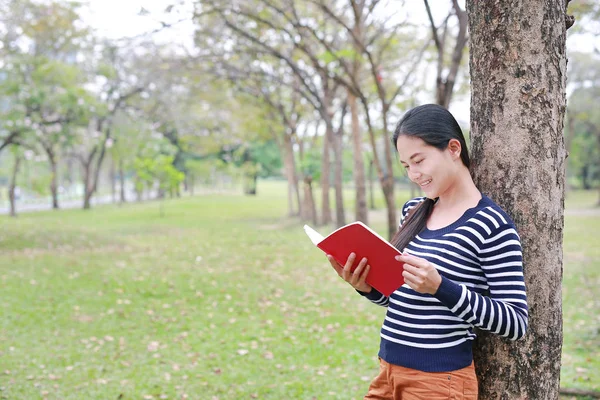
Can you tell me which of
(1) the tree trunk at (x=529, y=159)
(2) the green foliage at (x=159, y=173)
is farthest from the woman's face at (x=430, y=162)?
(2) the green foliage at (x=159, y=173)

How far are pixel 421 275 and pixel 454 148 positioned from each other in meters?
0.50

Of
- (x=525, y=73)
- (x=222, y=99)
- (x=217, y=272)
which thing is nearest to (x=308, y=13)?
(x=217, y=272)

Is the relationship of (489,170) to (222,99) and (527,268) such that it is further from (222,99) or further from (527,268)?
(222,99)

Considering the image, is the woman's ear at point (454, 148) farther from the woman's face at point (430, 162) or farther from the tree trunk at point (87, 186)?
the tree trunk at point (87, 186)

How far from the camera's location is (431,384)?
1.75 metres

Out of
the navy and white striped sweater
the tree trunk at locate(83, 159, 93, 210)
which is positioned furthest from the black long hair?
the tree trunk at locate(83, 159, 93, 210)

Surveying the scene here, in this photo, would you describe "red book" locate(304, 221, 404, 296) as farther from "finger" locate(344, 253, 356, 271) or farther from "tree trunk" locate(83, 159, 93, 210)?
"tree trunk" locate(83, 159, 93, 210)

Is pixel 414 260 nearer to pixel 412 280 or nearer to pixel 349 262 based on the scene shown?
pixel 412 280

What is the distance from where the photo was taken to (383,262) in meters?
1.79

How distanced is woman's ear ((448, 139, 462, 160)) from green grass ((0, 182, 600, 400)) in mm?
3238

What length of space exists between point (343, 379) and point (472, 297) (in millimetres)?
3596

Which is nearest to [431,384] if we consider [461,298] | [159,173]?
[461,298]

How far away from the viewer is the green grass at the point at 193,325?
4812mm

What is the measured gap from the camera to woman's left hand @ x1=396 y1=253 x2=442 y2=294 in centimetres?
160
